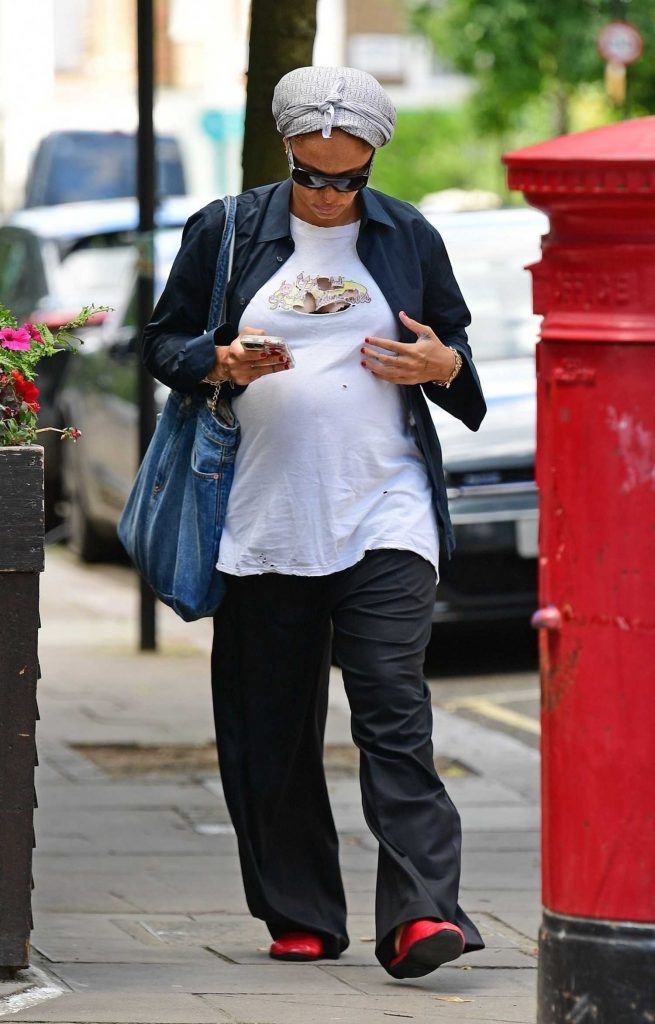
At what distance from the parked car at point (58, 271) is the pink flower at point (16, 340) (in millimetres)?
8467

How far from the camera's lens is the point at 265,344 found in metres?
4.00

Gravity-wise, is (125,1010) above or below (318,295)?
below

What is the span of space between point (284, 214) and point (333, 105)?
0.30m

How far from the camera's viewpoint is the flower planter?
387 cm

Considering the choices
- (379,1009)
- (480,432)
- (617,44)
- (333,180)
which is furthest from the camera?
(617,44)

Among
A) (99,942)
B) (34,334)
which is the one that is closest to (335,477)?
(34,334)

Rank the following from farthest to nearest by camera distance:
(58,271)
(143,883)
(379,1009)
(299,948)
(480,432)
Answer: (58,271), (480,432), (143,883), (299,948), (379,1009)

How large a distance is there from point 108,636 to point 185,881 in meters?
4.29

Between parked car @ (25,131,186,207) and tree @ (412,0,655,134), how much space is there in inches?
324

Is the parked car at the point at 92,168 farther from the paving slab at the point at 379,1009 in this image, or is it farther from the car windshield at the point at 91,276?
the paving slab at the point at 379,1009

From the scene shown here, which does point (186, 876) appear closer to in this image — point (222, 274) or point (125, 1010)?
point (125, 1010)

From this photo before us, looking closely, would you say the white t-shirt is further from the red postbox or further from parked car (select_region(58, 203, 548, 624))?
parked car (select_region(58, 203, 548, 624))

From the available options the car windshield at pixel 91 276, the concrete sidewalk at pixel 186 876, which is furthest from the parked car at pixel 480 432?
the car windshield at pixel 91 276

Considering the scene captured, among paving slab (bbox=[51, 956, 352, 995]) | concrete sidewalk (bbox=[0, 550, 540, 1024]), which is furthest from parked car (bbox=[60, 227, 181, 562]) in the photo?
paving slab (bbox=[51, 956, 352, 995])
